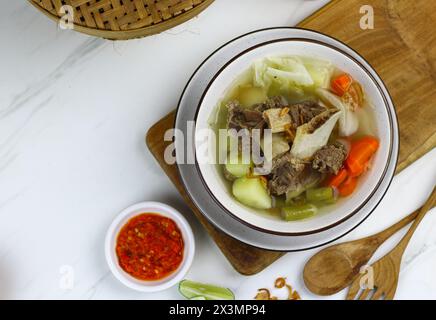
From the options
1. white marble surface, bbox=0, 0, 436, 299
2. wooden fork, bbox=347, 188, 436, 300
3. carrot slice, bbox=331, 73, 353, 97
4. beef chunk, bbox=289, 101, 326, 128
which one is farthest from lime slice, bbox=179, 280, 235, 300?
carrot slice, bbox=331, 73, 353, 97

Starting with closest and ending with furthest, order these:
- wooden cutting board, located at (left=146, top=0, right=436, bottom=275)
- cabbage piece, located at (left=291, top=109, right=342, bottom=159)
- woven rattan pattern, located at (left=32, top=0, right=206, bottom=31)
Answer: woven rattan pattern, located at (left=32, top=0, right=206, bottom=31) < cabbage piece, located at (left=291, top=109, right=342, bottom=159) < wooden cutting board, located at (left=146, top=0, right=436, bottom=275)

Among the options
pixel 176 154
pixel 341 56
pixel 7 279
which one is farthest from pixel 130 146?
pixel 341 56

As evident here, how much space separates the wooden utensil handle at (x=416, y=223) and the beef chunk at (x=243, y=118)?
673mm

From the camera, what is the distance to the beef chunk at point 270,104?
1.74 meters

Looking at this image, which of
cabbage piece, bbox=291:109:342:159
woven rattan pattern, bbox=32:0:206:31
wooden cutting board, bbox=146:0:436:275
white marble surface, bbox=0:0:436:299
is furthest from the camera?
white marble surface, bbox=0:0:436:299

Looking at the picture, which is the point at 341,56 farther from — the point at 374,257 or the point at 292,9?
the point at 374,257

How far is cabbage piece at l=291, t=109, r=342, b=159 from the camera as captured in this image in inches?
66.9

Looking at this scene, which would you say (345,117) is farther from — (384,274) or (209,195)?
(384,274)

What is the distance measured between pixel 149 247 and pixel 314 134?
678mm

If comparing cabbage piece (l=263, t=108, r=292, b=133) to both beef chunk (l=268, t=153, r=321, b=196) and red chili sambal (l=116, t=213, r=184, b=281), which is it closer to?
beef chunk (l=268, t=153, r=321, b=196)

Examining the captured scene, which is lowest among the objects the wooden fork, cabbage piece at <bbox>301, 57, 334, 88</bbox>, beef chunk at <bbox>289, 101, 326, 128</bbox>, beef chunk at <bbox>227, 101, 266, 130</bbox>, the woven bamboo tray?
the wooden fork

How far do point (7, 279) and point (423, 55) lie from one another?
1610 mm

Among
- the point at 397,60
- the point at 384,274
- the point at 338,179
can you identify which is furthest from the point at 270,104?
the point at 384,274

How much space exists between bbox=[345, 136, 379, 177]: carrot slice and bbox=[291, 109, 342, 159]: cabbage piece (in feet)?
0.30
